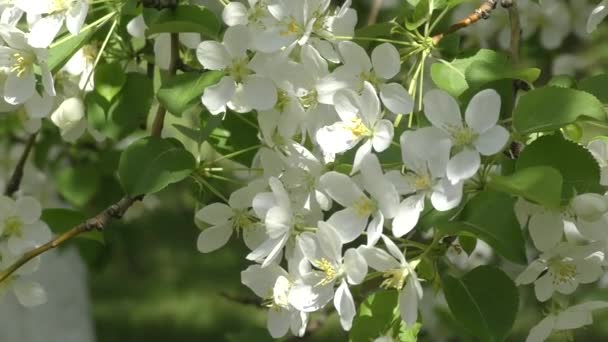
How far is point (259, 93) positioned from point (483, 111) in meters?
0.33

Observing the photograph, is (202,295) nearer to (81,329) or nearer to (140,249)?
(140,249)

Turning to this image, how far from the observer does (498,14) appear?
2.53 metres

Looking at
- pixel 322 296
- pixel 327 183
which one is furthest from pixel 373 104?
pixel 322 296

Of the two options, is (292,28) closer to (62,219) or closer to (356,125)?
(356,125)

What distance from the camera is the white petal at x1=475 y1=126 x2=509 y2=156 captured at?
1.35 metres

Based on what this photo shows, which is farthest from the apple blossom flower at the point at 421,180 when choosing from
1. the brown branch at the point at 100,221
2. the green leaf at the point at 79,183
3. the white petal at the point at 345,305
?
the green leaf at the point at 79,183

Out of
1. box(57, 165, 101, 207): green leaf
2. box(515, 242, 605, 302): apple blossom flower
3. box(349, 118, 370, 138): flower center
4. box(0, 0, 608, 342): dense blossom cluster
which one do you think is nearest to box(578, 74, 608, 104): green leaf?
box(0, 0, 608, 342): dense blossom cluster

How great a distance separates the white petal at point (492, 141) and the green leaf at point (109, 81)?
0.68 metres

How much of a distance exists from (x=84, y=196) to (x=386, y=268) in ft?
4.03

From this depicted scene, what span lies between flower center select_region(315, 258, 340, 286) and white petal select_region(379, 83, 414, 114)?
0.21m

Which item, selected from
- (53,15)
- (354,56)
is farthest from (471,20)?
(53,15)

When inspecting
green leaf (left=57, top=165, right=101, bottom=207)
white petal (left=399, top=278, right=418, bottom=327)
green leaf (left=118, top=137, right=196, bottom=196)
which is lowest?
green leaf (left=57, top=165, right=101, bottom=207)

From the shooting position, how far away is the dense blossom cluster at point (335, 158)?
1374 mm

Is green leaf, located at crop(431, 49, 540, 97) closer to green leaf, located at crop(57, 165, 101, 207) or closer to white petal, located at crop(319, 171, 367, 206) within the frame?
white petal, located at crop(319, 171, 367, 206)
